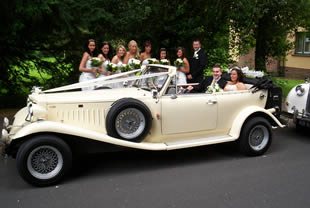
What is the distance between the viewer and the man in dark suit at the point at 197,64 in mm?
7887

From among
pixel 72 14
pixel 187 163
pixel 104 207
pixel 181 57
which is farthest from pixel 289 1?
pixel 104 207

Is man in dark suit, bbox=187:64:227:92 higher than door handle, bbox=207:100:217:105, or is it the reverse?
man in dark suit, bbox=187:64:227:92

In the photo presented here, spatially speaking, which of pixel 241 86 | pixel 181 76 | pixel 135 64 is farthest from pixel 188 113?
pixel 181 76

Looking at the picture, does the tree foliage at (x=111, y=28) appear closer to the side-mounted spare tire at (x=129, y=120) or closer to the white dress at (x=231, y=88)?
the white dress at (x=231, y=88)

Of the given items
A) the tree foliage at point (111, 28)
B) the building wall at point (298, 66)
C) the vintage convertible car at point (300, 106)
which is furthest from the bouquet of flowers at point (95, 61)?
the building wall at point (298, 66)

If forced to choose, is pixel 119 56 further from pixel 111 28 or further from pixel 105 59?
pixel 111 28

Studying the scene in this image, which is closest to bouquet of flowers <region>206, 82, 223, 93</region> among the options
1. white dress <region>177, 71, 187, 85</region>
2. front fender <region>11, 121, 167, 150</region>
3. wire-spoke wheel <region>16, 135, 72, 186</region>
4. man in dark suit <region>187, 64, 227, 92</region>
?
man in dark suit <region>187, 64, 227, 92</region>

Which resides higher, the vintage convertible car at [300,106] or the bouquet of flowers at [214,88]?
the bouquet of flowers at [214,88]

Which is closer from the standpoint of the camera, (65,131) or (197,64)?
(65,131)

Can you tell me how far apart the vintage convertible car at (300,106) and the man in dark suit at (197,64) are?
2162 millimetres

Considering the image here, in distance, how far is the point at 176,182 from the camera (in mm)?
5043

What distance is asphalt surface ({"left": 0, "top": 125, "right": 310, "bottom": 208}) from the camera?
4.42 meters

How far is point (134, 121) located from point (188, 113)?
3.23 ft

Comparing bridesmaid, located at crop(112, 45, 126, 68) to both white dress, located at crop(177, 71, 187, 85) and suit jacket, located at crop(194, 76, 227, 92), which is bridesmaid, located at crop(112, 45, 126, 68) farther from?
suit jacket, located at crop(194, 76, 227, 92)
